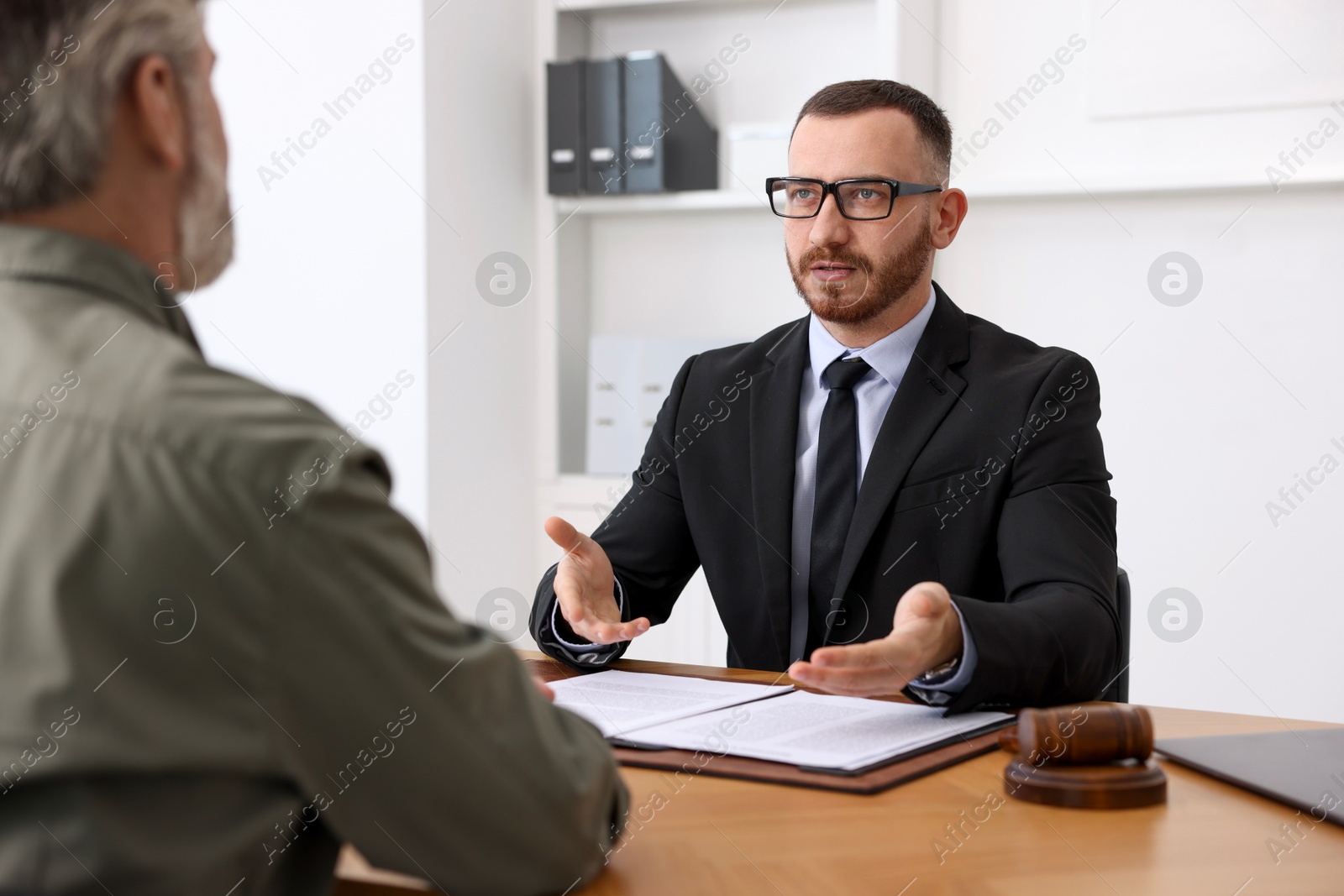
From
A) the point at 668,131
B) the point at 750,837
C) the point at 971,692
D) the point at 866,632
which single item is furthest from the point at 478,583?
the point at 750,837

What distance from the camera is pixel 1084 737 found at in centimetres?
106

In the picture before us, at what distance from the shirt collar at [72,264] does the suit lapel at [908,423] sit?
3.90 ft

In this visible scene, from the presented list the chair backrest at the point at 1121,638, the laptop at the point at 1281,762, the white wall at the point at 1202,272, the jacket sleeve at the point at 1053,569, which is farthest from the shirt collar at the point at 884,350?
the white wall at the point at 1202,272

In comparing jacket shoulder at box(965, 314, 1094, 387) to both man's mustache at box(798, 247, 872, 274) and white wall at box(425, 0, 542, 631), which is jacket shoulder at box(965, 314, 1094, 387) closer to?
man's mustache at box(798, 247, 872, 274)

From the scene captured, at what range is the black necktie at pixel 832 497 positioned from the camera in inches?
71.8

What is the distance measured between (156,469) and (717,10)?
10.5ft

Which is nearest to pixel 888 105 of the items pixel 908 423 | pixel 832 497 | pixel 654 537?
pixel 908 423

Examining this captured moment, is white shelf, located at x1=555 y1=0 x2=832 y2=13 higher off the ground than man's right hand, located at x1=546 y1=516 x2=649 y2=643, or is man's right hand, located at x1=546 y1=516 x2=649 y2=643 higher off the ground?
white shelf, located at x1=555 y1=0 x2=832 y2=13

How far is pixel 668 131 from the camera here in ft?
11.1

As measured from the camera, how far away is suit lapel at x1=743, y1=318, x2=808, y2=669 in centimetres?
183

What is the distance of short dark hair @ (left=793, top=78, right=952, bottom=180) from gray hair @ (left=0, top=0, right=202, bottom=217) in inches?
54.6

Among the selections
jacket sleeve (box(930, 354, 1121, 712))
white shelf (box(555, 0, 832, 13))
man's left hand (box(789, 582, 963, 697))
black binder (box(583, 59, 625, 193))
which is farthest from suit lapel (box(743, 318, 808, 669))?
white shelf (box(555, 0, 832, 13))

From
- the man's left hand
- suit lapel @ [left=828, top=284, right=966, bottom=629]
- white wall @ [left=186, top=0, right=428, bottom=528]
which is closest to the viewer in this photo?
the man's left hand

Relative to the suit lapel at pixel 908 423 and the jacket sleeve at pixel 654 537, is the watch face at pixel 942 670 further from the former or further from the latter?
the jacket sleeve at pixel 654 537
